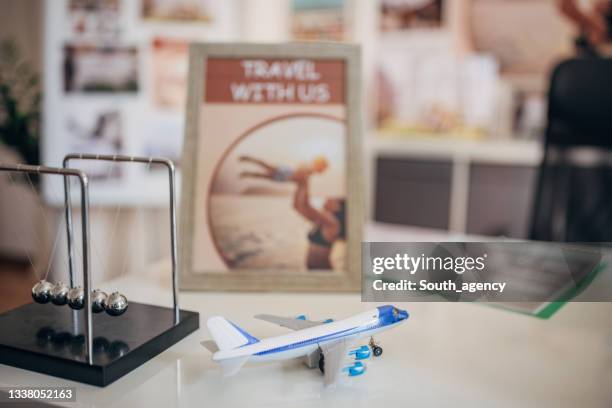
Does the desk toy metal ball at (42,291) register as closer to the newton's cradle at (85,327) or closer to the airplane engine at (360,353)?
the newton's cradle at (85,327)

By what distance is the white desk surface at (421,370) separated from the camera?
0.64 m

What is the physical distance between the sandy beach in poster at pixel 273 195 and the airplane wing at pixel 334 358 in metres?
0.33

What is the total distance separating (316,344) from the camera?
0.67m

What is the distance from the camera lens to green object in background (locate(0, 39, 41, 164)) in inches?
105

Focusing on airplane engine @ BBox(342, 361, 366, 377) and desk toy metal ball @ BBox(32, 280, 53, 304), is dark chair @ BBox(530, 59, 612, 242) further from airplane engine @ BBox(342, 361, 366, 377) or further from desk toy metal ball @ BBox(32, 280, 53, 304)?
desk toy metal ball @ BBox(32, 280, 53, 304)

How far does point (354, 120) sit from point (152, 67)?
156cm

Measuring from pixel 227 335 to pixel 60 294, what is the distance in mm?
221

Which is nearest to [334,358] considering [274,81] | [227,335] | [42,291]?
[227,335]

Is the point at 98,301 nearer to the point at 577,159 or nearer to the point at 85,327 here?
the point at 85,327

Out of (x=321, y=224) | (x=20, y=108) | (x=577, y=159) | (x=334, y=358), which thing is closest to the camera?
(x=334, y=358)

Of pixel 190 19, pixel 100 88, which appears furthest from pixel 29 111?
pixel 190 19

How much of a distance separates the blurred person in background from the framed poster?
247cm

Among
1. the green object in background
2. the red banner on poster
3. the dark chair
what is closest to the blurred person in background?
the dark chair

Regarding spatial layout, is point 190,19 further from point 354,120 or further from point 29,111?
point 354,120
